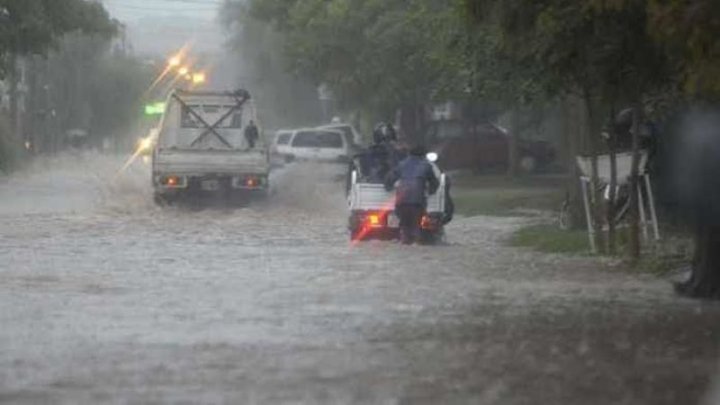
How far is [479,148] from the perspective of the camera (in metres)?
54.2

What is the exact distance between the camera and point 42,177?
61.5m

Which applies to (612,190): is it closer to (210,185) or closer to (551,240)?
(551,240)

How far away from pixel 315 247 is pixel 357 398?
14.5m

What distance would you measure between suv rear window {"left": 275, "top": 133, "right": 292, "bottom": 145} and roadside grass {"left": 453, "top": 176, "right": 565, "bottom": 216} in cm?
1090

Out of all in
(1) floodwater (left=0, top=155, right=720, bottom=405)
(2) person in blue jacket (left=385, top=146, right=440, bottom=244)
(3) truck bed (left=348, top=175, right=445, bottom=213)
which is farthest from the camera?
(3) truck bed (left=348, top=175, right=445, bottom=213)

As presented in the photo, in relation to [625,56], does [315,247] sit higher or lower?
lower

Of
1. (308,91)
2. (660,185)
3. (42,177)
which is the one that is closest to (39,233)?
(660,185)

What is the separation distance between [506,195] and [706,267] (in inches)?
888

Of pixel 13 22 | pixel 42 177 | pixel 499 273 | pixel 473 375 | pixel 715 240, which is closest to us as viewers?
pixel 473 375

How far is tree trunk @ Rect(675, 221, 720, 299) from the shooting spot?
1789cm

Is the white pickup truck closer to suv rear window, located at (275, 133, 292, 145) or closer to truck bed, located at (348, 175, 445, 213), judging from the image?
truck bed, located at (348, 175, 445, 213)

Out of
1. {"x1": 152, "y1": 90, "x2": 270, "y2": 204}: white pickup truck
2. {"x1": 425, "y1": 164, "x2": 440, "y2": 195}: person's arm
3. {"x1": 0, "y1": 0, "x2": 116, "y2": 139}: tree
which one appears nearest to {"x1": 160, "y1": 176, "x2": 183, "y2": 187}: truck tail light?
{"x1": 152, "y1": 90, "x2": 270, "y2": 204}: white pickup truck

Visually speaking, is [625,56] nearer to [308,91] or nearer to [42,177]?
[42,177]

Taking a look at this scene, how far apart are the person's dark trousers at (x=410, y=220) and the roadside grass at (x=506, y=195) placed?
369 inches
